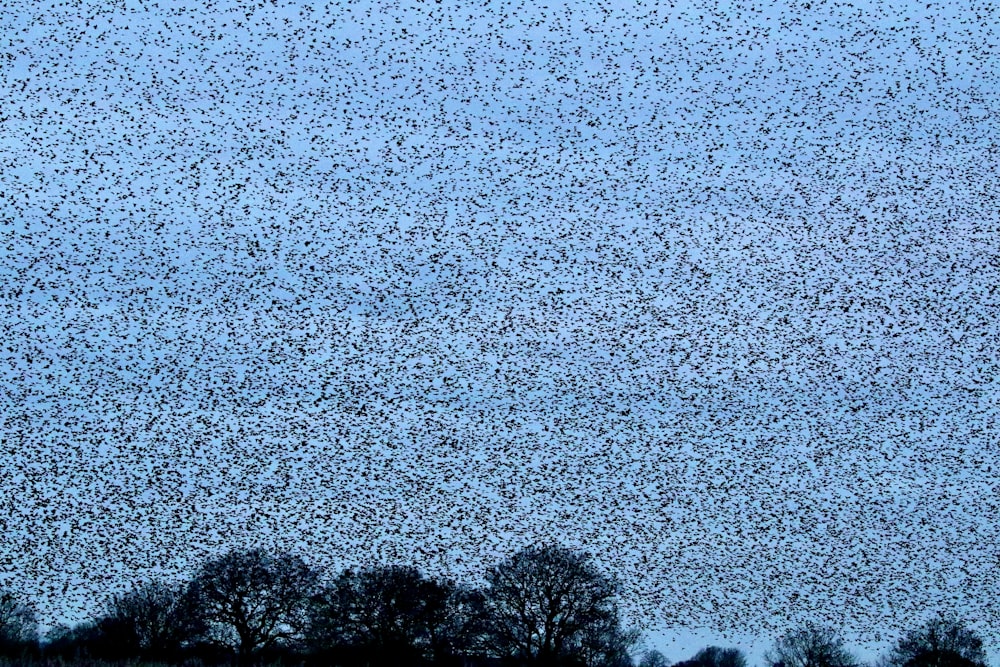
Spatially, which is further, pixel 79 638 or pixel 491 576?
pixel 79 638

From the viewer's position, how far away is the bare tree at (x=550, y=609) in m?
71.6

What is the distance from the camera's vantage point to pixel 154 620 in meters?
77.7

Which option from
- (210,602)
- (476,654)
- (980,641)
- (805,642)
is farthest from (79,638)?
(980,641)

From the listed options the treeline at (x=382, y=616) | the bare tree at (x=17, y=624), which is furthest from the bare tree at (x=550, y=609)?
the bare tree at (x=17, y=624)

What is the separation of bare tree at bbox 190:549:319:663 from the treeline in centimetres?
7

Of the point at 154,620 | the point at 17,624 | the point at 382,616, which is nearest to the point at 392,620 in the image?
the point at 382,616

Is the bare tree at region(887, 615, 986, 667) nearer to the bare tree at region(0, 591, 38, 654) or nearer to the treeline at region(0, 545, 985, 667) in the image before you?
the treeline at region(0, 545, 985, 667)

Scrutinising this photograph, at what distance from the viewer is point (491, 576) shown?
242 feet

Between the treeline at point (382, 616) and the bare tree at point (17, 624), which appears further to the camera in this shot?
the bare tree at point (17, 624)

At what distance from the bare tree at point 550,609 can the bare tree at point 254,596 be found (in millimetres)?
13118

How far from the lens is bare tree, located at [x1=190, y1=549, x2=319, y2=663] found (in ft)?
245

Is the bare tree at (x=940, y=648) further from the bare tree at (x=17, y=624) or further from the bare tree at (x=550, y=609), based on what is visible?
the bare tree at (x=17, y=624)

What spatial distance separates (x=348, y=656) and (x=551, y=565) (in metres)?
14.6

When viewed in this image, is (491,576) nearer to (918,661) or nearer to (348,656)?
(348,656)
